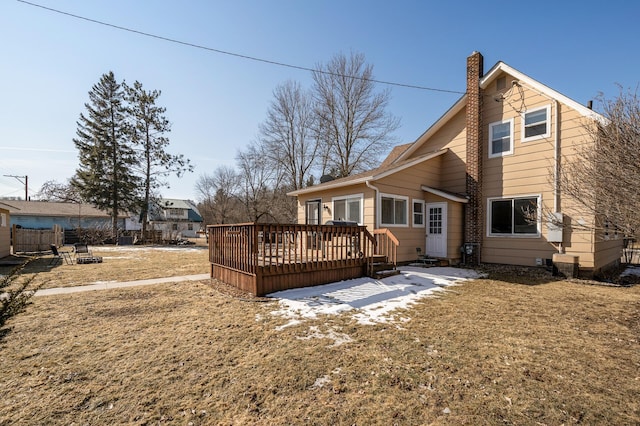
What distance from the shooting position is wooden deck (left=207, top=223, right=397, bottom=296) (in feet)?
20.4

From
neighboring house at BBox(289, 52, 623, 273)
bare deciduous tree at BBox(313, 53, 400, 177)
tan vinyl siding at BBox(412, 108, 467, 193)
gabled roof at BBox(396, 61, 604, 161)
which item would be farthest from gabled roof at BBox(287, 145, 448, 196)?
bare deciduous tree at BBox(313, 53, 400, 177)

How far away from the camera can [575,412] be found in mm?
2426

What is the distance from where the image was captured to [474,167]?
10898mm

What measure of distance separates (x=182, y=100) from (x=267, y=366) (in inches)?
472

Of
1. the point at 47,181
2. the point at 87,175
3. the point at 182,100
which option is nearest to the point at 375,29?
the point at 182,100

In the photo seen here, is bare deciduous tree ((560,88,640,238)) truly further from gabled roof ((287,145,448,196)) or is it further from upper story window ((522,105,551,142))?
gabled roof ((287,145,448,196))

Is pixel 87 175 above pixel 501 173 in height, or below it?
above

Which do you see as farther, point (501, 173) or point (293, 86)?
point (293, 86)

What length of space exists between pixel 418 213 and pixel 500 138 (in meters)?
4.02

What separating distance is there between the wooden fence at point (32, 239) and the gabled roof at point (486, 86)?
21.9 m

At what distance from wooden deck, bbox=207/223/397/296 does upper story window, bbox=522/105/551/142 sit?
20.5ft

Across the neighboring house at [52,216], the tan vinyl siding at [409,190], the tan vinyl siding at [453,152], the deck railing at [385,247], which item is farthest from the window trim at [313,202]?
the neighboring house at [52,216]

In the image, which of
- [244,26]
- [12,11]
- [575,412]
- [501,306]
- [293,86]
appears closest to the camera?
[575,412]

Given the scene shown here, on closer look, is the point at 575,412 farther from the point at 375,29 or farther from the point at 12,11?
the point at 375,29
